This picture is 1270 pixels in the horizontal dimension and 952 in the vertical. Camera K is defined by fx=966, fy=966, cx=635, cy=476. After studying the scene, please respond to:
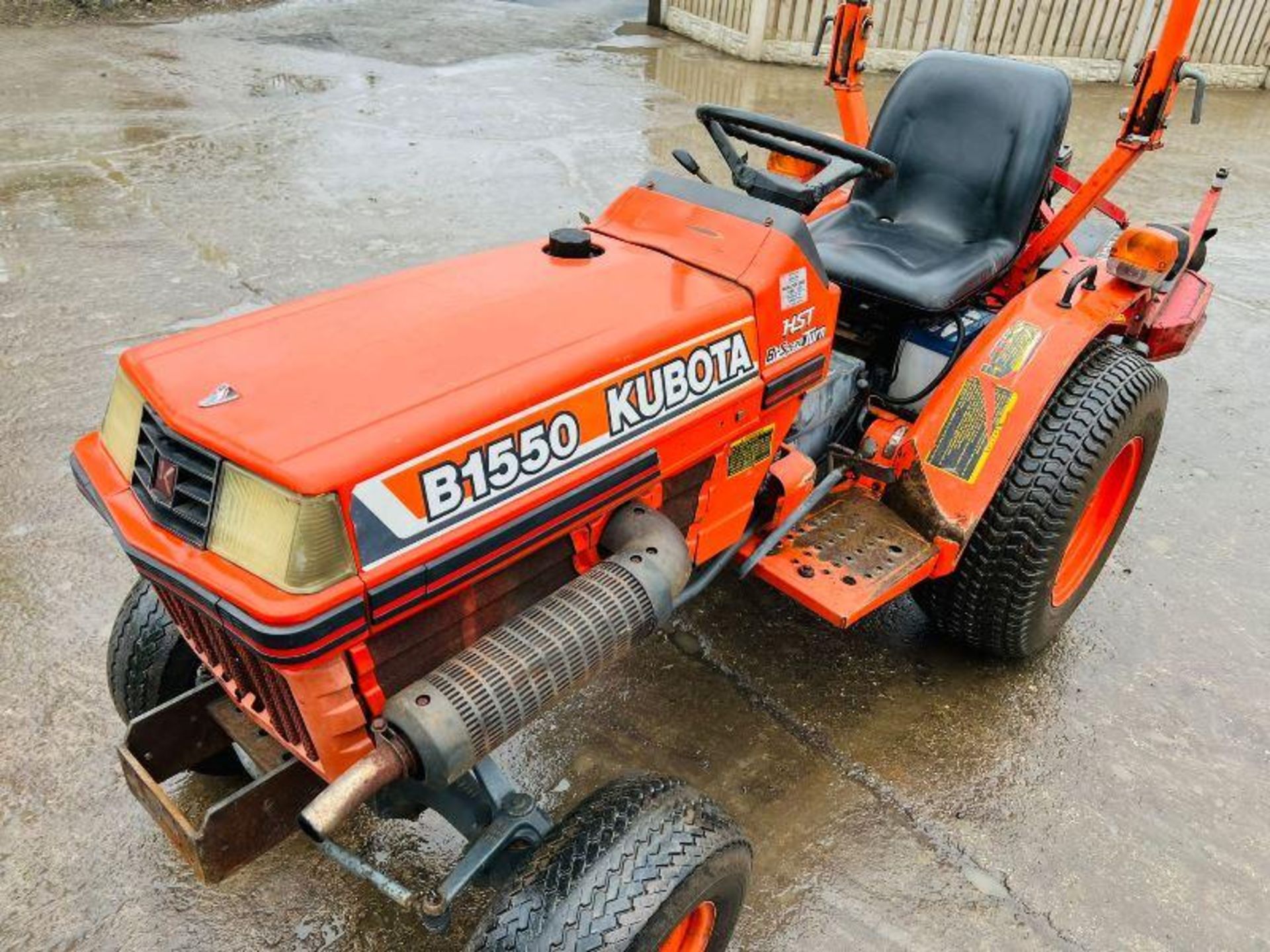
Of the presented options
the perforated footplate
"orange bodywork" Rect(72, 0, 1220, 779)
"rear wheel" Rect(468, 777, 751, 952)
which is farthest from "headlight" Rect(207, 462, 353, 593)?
the perforated footplate

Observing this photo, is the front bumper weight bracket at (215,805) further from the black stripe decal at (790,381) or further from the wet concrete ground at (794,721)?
the black stripe decal at (790,381)

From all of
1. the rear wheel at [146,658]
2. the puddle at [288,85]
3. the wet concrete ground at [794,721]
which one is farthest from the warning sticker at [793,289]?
the puddle at [288,85]

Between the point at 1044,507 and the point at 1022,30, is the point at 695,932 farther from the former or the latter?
the point at 1022,30

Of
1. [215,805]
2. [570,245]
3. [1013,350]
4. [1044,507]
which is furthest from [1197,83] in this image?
[215,805]

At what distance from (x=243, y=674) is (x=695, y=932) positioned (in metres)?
0.95

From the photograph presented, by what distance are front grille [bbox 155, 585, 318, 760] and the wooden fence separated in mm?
7928

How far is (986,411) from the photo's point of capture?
7.74 ft

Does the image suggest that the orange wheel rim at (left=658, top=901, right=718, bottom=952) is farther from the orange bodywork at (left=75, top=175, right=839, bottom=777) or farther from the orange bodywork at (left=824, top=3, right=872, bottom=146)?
the orange bodywork at (left=824, top=3, right=872, bottom=146)

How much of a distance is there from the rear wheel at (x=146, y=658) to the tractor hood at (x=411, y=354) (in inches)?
25.6

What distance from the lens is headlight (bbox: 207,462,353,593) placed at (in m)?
1.33

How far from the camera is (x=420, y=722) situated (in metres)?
1.43

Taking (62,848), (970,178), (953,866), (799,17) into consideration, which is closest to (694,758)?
(953,866)

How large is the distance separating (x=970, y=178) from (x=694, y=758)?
1.82 m

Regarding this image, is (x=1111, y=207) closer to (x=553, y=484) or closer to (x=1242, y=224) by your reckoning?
(x=553, y=484)
